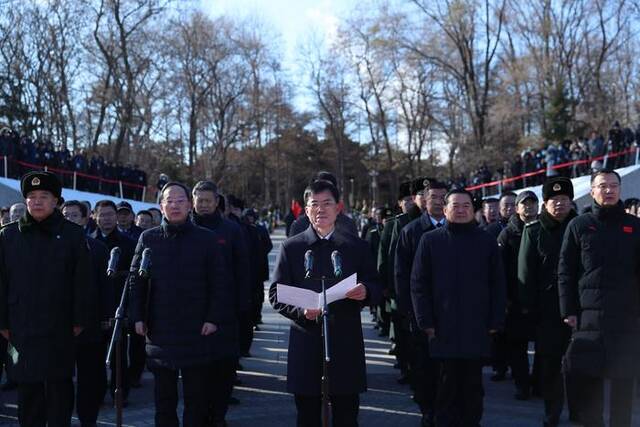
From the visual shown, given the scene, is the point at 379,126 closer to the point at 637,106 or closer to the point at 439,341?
the point at 637,106

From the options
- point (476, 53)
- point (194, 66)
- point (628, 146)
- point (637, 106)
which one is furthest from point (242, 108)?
point (628, 146)

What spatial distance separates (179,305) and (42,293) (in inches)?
40.3

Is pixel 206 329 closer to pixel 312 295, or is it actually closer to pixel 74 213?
pixel 312 295

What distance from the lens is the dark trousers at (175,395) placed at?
16.8ft

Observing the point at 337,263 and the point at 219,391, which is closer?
the point at 337,263

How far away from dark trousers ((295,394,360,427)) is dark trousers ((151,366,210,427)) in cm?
86

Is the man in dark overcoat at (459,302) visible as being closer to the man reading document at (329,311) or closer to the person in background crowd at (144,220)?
the man reading document at (329,311)

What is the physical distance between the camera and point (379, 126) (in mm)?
52188

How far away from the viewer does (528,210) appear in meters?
7.55

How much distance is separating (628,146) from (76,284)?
69.5 feet

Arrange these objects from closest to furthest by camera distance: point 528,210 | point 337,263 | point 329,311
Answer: point 337,263 → point 329,311 → point 528,210

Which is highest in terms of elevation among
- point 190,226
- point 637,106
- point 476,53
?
point 476,53

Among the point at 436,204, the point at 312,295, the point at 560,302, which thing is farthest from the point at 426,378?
the point at 312,295

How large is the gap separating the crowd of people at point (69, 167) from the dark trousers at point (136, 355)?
1468cm
